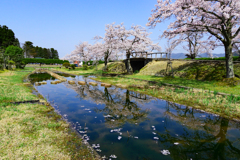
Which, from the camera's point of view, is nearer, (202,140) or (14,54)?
(202,140)

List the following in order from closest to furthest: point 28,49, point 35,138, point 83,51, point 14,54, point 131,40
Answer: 1. point 35,138
2. point 131,40
3. point 14,54
4. point 83,51
5. point 28,49

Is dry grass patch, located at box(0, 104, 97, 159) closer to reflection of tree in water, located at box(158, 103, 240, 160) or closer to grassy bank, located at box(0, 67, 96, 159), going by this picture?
grassy bank, located at box(0, 67, 96, 159)

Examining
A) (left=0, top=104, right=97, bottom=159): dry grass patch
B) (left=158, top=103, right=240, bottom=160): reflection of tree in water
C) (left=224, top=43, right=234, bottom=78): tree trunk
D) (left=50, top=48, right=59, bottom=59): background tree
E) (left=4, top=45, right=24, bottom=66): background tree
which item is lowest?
(left=158, top=103, right=240, bottom=160): reflection of tree in water

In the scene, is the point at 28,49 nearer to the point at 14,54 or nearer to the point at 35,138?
the point at 14,54

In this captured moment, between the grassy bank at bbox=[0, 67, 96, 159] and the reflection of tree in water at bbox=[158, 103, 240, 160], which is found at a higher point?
the grassy bank at bbox=[0, 67, 96, 159]

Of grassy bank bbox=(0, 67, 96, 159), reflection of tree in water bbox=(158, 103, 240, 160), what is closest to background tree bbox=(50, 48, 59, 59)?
grassy bank bbox=(0, 67, 96, 159)

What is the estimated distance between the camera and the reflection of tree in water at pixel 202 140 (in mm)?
3977

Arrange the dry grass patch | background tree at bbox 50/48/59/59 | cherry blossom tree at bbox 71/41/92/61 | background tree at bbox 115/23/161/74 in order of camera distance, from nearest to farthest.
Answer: the dry grass patch
background tree at bbox 115/23/161/74
cherry blossom tree at bbox 71/41/92/61
background tree at bbox 50/48/59/59

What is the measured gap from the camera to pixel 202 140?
4699 millimetres

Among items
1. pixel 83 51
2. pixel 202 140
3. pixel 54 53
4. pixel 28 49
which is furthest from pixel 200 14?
pixel 54 53

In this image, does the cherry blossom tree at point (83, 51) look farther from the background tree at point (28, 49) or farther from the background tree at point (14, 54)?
the background tree at point (28, 49)

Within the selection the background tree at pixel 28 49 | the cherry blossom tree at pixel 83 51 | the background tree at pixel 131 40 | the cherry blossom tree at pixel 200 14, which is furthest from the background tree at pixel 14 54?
the background tree at pixel 28 49

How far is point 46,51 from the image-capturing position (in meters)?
98.8

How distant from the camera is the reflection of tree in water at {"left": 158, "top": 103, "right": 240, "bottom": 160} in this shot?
157 inches
